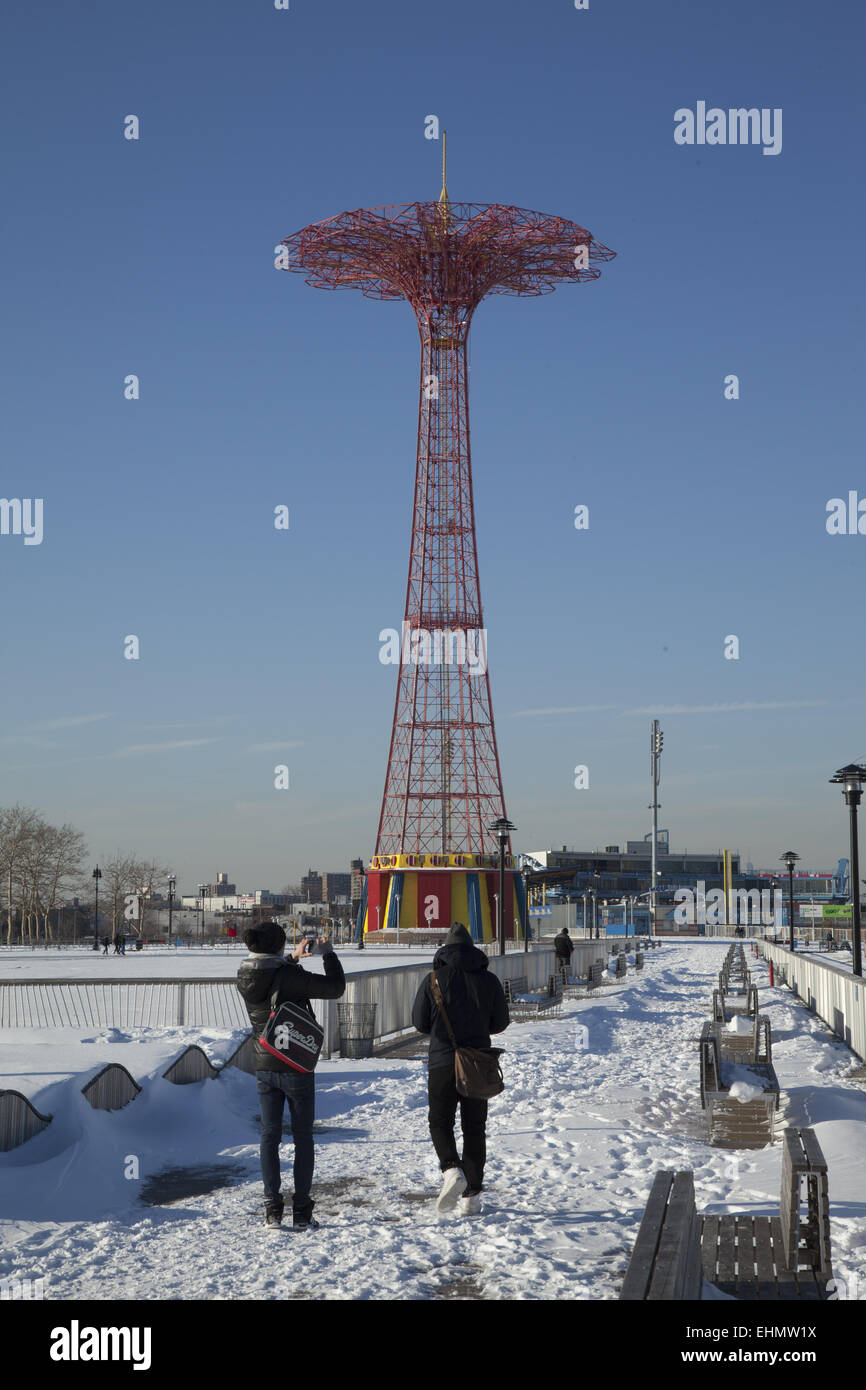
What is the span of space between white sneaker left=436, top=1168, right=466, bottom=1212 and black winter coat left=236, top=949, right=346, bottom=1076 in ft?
3.93

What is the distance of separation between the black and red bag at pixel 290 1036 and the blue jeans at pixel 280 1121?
0.09m

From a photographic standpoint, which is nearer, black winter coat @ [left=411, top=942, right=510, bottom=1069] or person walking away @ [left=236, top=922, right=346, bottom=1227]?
person walking away @ [left=236, top=922, right=346, bottom=1227]

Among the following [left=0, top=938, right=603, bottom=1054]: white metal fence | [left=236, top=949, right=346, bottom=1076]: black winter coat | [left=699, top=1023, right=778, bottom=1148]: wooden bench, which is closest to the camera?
[left=236, top=949, right=346, bottom=1076]: black winter coat

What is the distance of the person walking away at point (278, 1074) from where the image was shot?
8117mm

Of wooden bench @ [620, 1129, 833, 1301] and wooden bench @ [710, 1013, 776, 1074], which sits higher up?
wooden bench @ [620, 1129, 833, 1301]

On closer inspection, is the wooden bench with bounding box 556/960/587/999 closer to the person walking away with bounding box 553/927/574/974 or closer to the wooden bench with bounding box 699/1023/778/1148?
the person walking away with bounding box 553/927/574/974

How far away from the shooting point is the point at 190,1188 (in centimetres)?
948

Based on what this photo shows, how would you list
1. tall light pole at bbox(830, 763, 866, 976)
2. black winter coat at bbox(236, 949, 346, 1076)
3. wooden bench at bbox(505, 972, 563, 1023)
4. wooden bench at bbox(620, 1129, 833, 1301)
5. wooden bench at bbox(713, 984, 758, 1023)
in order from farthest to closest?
tall light pole at bbox(830, 763, 866, 976) < wooden bench at bbox(505, 972, 563, 1023) < wooden bench at bbox(713, 984, 758, 1023) < black winter coat at bbox(236, 949, 346, 1076) < wooden bench at bbox(620, 1129, 833, 1301)

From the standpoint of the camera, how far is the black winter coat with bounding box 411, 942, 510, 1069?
8.80m

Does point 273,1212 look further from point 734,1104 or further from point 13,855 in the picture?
point 13,855

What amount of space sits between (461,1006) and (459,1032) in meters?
0.16

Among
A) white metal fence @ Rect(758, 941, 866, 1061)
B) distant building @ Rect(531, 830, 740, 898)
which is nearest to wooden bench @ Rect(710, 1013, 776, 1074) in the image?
white metal fence @ Rect(758, 941, 866, 1061)
